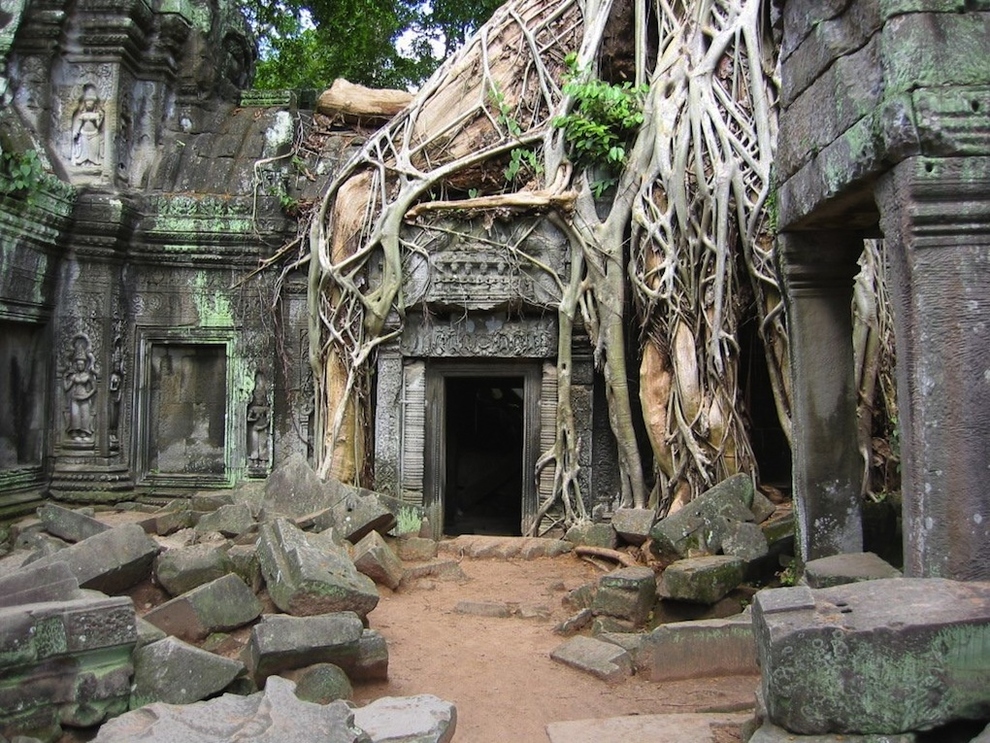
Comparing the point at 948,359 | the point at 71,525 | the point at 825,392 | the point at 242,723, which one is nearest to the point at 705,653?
the point at 825,392

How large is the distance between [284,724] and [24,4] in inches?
304

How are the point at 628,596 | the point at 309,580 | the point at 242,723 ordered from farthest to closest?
1. the point at 628,596
2. the point at 309,580
3. the point at 242,723

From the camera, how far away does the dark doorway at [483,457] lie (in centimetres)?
891

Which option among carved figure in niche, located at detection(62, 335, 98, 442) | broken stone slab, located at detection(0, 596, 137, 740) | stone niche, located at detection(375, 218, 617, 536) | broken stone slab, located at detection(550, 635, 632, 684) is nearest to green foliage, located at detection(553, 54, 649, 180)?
stone niche, located at detection(375, 218, 617, 536)

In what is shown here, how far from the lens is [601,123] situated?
23.9 ft

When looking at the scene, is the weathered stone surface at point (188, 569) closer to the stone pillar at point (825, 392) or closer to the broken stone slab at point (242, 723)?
the broken stone slab at point (242, 723)

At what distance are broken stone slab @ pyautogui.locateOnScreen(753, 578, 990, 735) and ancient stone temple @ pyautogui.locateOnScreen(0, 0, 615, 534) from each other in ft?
15.6

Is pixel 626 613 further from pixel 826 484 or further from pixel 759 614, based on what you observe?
pixel 759 614

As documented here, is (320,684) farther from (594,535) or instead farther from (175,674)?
(594,535)

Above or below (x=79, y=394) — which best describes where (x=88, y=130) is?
above

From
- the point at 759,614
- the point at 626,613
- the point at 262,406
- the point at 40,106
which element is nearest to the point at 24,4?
the point at 40,106

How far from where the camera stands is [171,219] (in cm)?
797

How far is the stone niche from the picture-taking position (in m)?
7.13

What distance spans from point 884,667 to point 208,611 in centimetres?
284
